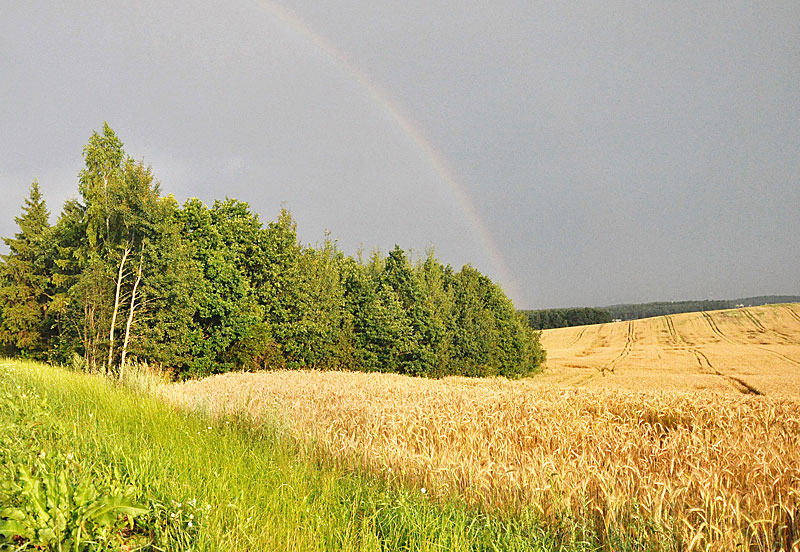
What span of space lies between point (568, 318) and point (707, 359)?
2252 inches

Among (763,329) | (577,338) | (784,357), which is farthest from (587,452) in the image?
(763,329)

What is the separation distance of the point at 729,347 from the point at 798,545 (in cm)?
6932

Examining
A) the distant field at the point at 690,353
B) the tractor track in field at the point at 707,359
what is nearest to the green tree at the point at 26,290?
the distant field at the point at 690,353

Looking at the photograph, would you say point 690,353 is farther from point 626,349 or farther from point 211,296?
point 211,296

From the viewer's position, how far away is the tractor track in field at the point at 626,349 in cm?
4828

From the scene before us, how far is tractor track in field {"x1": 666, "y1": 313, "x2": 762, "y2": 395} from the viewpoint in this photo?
32550 mm

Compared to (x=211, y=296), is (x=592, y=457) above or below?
below

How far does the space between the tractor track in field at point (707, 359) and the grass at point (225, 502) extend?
82.5 ft

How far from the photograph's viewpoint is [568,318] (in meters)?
107

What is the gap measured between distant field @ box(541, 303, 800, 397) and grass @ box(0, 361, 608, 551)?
67.0 feet

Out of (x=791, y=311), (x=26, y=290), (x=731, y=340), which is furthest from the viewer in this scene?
(x=791, y=311)

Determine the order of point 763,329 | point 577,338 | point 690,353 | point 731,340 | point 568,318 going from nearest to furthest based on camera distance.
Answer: point 690,353 < point 731,340 < point 763,329 < point 577,338 < point 568,318

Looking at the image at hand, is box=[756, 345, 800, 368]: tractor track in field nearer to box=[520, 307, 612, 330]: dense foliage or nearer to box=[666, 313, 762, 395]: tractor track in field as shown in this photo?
box=[666, 313, 762, 395]: tractor track in field

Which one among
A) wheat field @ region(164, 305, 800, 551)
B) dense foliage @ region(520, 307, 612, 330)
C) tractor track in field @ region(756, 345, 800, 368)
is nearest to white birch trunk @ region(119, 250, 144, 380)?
wheat field @ region(164, 305, 800, 551)
